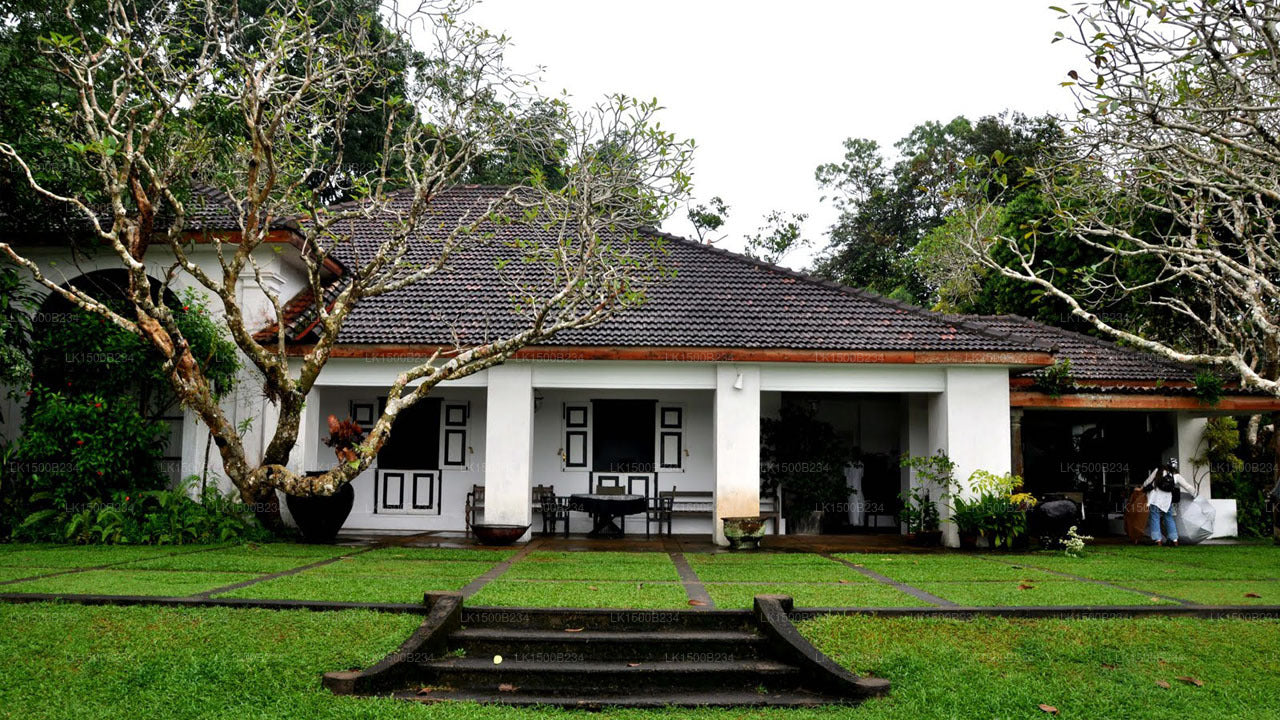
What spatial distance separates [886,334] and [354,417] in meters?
8.41

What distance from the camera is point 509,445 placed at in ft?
38.5

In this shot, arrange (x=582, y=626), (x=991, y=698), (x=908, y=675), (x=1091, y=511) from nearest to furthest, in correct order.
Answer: (x=991, y=698), (x=908, y=675), (x=582, y=626), (x=1091, y=511)

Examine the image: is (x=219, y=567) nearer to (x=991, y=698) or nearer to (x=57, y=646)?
(x=57, y=646)

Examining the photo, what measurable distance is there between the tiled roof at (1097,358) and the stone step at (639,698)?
8757 millimetres

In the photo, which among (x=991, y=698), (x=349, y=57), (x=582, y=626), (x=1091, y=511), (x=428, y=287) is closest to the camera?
(x=991, y=698)

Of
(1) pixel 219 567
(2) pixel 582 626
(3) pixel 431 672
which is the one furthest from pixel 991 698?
(1) pixel 219 567

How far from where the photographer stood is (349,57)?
8.02 m

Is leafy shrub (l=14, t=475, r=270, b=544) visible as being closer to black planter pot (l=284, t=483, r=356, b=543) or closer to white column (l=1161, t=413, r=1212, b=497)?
black planter pot (l=284, t=483, r=356, b=543)

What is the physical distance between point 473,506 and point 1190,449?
39.4ft

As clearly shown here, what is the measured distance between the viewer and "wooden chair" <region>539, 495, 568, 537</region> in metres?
12.9

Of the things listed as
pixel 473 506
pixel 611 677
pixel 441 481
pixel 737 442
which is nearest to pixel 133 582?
pixel 611 677

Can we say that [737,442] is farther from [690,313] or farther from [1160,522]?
[1160,522]

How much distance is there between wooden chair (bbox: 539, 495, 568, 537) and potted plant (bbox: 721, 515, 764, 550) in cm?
276

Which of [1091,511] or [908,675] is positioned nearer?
[908,675]
